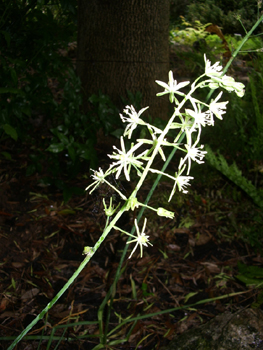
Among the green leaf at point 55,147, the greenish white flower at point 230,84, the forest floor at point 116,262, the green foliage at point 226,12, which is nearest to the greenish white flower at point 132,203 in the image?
the greenish white flower at point 230,84

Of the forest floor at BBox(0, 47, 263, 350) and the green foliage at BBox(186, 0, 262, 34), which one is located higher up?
the green foliage at BBox(186, 0, 262, 34)

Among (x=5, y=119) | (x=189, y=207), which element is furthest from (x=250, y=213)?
(x=5, y=119)

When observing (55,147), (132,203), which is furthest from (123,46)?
(132,203)

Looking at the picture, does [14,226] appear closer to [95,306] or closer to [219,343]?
[95,306]

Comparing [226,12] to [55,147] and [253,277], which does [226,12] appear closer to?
[55,147]

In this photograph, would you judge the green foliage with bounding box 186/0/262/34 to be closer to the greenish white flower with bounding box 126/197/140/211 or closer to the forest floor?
the forest floor

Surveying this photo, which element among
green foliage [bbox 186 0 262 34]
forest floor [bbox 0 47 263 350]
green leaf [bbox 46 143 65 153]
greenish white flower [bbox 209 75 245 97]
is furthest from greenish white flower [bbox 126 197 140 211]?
green foliage [bbox 186 0 262 34]
